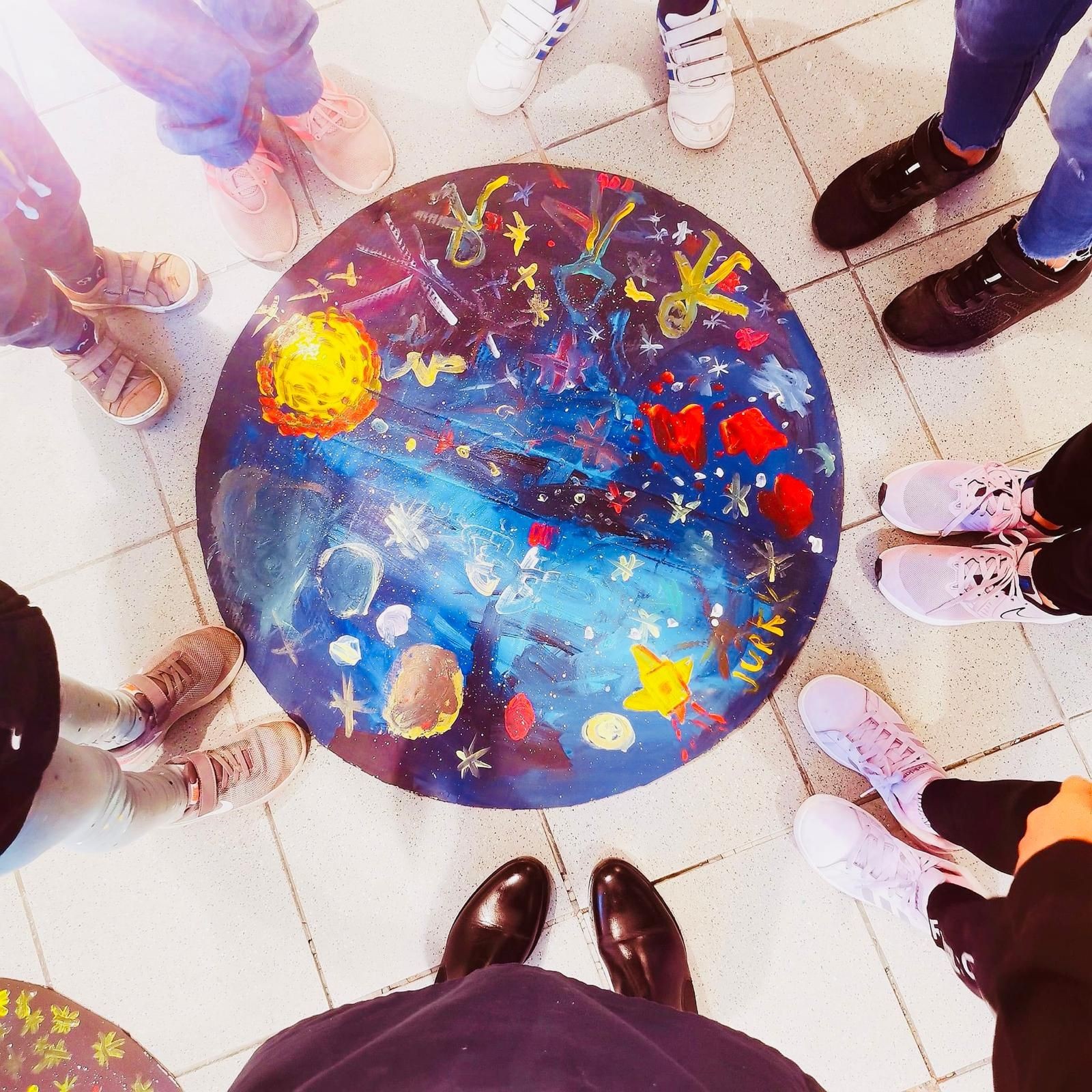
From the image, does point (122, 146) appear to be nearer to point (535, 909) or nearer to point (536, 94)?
point (536, 94)

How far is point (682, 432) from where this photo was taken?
3.78 feet

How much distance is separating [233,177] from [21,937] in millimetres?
1291

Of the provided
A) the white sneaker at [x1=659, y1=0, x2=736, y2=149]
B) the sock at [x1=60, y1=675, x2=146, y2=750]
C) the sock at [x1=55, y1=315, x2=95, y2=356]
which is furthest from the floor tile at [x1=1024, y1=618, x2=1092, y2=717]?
the sock at [x1=55, y1=315, x2=95, y2=356]

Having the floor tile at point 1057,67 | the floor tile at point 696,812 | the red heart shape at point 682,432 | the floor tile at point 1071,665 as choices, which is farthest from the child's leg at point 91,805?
the floor tile at point 1057,67

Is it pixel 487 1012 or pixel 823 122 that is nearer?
pixel 487 1012

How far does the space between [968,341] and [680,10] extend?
701mm

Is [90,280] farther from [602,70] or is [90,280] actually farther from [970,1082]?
[970,1082]

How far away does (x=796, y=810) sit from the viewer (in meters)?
1.14

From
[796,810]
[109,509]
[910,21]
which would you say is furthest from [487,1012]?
[910,21]

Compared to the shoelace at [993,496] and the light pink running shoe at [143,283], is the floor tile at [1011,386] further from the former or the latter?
A: the light pink running shoe at [143,283]

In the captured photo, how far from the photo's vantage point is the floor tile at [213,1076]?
1145 mm

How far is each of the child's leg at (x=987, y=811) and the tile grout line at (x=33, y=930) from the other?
1388mm

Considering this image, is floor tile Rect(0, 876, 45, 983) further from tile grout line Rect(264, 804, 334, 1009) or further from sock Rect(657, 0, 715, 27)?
sock Rect(657, 0, 715, 27)

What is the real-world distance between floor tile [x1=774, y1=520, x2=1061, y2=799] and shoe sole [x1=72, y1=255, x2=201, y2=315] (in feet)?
3.86
